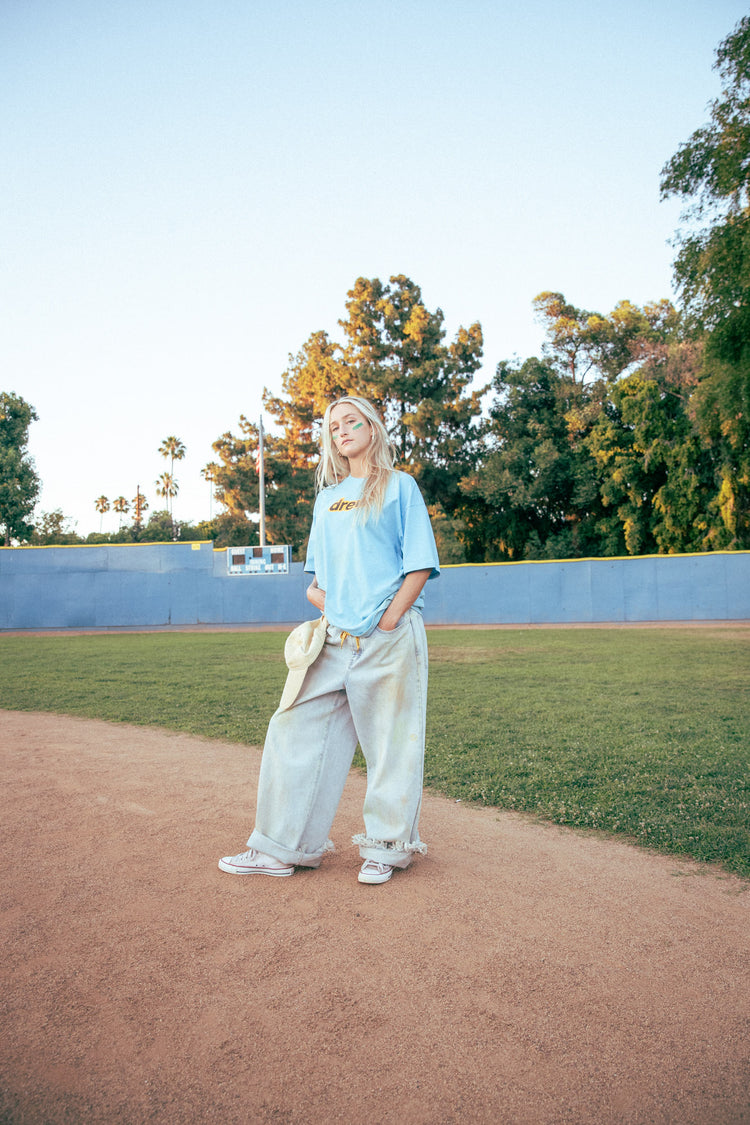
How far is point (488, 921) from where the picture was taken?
251 centimetres

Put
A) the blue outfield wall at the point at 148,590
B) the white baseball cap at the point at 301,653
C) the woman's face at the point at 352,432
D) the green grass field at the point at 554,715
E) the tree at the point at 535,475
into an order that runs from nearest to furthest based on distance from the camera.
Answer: the white baseball cap at the point at 301,653 → the woman's face at the point at 352,432 → the green grass field at the point at 554,715 → the blue outfield wall at the point at 148,590 → the tree at the point at 535,475

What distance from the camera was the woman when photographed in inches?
113

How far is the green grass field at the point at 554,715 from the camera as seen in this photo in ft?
12.6

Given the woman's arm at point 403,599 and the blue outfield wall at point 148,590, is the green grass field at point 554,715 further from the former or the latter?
the blue outfield wall at point 148,590

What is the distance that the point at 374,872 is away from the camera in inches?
112

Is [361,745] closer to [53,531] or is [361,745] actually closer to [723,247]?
[723,247]

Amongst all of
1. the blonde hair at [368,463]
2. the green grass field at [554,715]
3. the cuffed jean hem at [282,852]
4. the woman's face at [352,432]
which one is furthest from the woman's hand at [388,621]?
the green grass field at [554,715]

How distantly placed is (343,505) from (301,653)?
0.61 metres

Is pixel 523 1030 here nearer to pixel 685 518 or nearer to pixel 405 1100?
pixel 405 1100

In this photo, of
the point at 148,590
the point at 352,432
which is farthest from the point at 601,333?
the point at 352,432

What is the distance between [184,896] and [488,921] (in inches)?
42.3

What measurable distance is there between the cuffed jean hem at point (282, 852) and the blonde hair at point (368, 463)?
1290mm

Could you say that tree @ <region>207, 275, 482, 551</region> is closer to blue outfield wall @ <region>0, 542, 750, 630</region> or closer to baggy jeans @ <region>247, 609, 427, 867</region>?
blue outfield wall @ <region>0, 542, 750, 630</region>

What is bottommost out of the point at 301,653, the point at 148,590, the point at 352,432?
the point at 148,590
